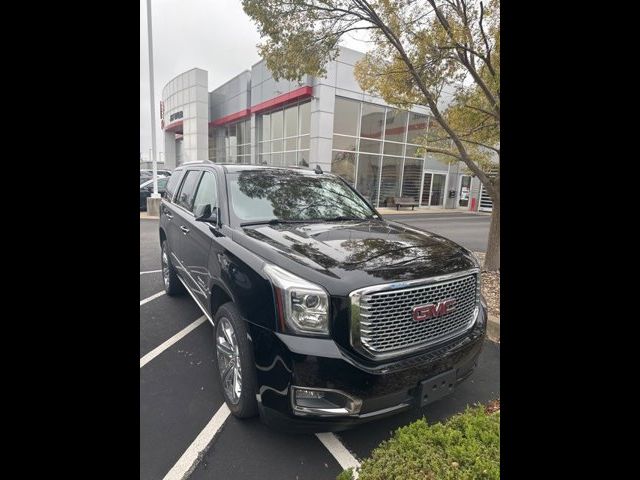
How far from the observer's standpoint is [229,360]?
108 inches

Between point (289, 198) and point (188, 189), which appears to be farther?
point (188, 189)

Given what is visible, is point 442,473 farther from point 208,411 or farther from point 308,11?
point 308,11

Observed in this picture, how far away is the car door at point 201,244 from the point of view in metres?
3.27

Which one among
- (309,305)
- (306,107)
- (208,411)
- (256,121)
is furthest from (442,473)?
(256,121)

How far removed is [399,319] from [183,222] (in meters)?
2.90

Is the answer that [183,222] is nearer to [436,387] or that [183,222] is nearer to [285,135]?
[436,387]

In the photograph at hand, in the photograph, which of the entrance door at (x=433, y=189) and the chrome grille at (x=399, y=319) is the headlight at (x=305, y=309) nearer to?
the chrome grille at (x=399, y=319)

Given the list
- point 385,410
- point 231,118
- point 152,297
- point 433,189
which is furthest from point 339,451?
point 231,118

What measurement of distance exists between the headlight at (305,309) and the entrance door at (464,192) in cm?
2624

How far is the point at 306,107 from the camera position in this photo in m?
18.6

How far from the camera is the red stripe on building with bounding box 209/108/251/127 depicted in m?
23.0

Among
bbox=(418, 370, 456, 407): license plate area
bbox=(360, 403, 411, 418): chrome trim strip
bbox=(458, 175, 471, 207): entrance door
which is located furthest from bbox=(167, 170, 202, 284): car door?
bbox=(458, 175, 471, 207): entrance door

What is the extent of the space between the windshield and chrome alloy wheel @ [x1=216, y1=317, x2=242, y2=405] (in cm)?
89
